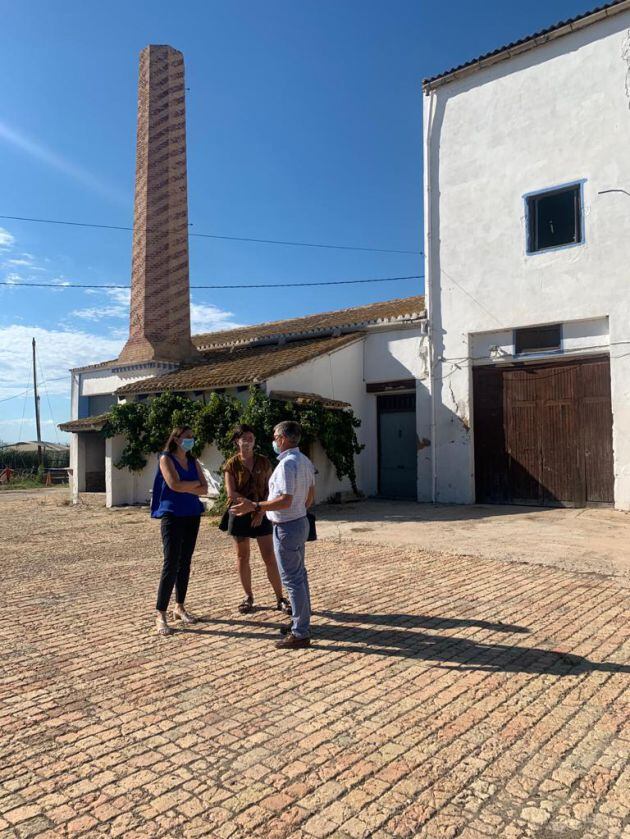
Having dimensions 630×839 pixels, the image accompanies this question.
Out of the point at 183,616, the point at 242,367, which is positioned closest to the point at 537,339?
the point at 242,367

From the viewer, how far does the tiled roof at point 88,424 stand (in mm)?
16562

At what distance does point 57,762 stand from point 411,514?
10408 millimetres

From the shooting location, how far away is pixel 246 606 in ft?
19.1

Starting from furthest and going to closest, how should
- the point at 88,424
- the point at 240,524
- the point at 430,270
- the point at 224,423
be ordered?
1. the point at 88,424
2. the point at 430,270
3. the point at 224,423
4. the point at 240,524

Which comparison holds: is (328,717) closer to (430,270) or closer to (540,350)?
(540,350)

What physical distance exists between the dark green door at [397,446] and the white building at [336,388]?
0.03m

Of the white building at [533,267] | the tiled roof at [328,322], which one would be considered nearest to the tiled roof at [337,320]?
the tiled roof at [328,322]

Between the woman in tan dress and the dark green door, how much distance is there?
1014 centimetres

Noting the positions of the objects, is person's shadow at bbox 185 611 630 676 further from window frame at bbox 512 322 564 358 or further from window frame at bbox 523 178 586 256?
window frame at bbox 523 178 586 256

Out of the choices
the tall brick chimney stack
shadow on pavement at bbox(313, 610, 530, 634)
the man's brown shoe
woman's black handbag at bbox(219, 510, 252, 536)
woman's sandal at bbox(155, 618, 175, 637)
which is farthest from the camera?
the tall brick chimney stack

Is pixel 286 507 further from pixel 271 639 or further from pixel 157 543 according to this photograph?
pixel 157 543

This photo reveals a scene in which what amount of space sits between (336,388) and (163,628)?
35.5ft

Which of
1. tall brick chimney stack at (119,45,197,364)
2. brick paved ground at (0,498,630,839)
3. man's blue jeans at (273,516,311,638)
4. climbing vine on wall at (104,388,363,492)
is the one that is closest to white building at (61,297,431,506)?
climbing vine on wall at (104,388,363,492)

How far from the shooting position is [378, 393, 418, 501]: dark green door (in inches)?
622
